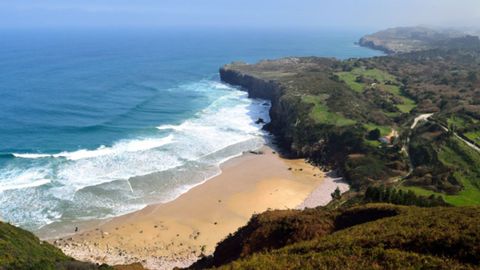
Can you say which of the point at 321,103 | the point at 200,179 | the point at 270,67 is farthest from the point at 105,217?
the point at 270,67

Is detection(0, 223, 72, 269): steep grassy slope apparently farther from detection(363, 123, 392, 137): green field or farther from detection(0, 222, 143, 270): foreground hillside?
detection(363, 123, 392, 137): green field

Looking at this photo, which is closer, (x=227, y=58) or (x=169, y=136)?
(x=169, y=136)

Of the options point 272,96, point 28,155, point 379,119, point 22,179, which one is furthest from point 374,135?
point 28,155

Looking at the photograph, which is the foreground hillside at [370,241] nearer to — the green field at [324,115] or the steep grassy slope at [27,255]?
the steep grassy slope at [27,255]

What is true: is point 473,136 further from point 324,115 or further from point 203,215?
point 203,215

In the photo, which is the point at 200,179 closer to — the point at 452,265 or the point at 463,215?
the point at 463,215

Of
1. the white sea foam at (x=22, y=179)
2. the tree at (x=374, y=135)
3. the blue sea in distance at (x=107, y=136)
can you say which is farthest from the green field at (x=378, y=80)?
the white sea foam at (x=22, y=179)

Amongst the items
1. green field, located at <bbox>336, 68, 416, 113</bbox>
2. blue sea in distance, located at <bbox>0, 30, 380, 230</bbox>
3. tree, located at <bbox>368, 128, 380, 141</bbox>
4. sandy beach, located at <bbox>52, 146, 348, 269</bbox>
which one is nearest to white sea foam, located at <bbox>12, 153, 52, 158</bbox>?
blue sea in distance, located at <bbox>0, 30, 380, 230</bbox>
